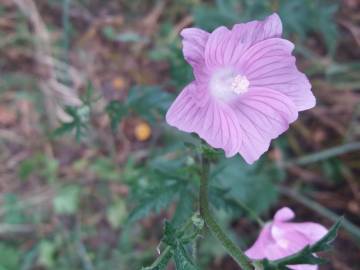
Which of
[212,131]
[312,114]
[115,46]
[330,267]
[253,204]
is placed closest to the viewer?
[212,131]

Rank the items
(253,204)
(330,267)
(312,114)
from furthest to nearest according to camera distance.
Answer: (312,114), (330,267), (253,204)

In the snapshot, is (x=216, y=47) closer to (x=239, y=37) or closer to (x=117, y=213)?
(x=239, y=37)

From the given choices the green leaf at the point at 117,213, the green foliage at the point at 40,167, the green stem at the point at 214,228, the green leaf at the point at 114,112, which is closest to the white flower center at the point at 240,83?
the green stem at the point at 214,228

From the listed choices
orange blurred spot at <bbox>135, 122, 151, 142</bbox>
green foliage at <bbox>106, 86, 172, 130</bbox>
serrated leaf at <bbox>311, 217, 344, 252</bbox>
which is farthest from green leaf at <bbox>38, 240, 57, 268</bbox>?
serrated leaf at <bbox>311, 217, 344, 252</bbox>

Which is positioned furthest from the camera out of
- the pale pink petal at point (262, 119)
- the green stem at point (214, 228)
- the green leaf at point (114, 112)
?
the green leaf at point (114, 112)

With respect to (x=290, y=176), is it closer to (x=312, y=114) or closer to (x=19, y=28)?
(x=312, y=114)

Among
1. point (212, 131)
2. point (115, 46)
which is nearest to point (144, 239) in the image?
point (115, 46)

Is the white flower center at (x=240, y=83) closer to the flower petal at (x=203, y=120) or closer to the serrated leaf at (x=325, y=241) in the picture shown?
the flower petal at (x=203, y=120)

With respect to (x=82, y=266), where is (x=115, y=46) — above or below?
above
